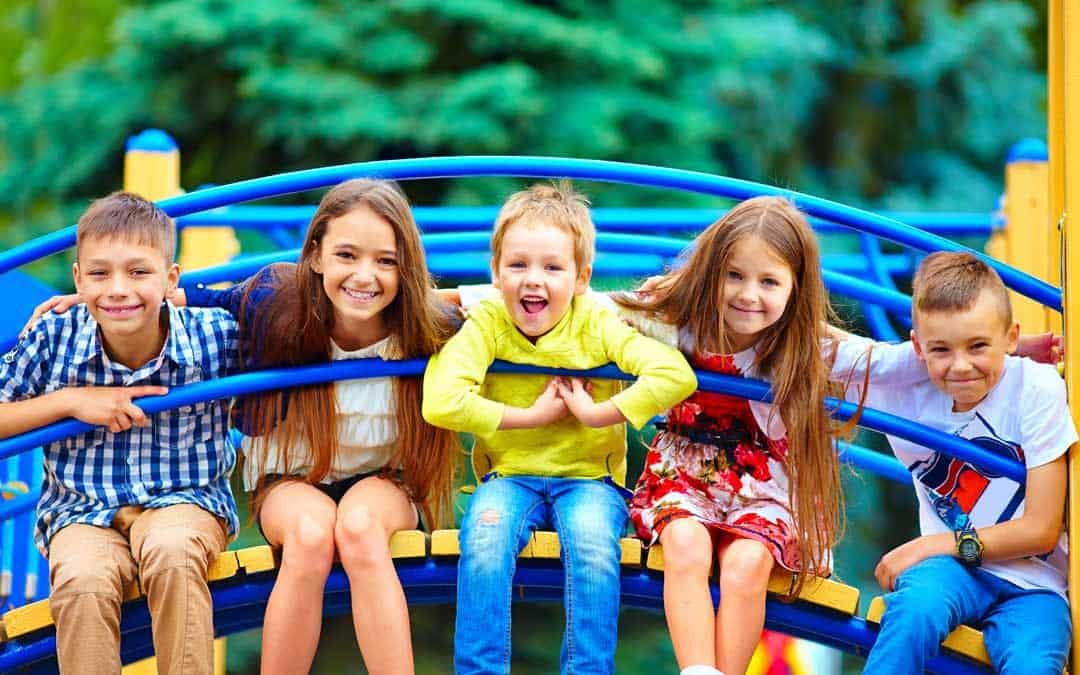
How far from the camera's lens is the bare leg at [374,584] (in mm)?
2875

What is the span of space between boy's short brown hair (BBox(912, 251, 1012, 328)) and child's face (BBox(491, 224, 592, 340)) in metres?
0.66

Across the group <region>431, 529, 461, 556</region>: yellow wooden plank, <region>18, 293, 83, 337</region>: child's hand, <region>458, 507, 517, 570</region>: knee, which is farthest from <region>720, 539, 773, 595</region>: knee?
<region>18, 293, 83, 337</region>: child's hand

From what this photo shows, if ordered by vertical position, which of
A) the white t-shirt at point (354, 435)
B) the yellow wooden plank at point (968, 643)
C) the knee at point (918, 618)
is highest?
the white t-shirt at point (354, 435)

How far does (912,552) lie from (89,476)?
1574 mm

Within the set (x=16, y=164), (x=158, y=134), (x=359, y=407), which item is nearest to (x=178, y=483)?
(x=359, y=407)

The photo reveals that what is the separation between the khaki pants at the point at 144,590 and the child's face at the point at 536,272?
28.5 inches

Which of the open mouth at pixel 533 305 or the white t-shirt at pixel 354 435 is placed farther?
the white t-shirt at pixel 354 435

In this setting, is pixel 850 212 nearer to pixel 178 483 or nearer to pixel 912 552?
pixel 912 552

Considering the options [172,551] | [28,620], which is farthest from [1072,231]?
[28,620]

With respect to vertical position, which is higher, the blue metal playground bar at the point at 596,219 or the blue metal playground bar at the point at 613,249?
the blue metal playground bar at the point at 596,219

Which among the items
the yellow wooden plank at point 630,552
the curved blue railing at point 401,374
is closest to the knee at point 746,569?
the yellow wooden plank at point 630,552

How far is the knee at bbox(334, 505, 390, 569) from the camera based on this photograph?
2.94 m

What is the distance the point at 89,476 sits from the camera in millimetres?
3096

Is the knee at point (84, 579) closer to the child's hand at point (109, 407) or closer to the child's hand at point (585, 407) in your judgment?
the child's hand at point (109, 407)
